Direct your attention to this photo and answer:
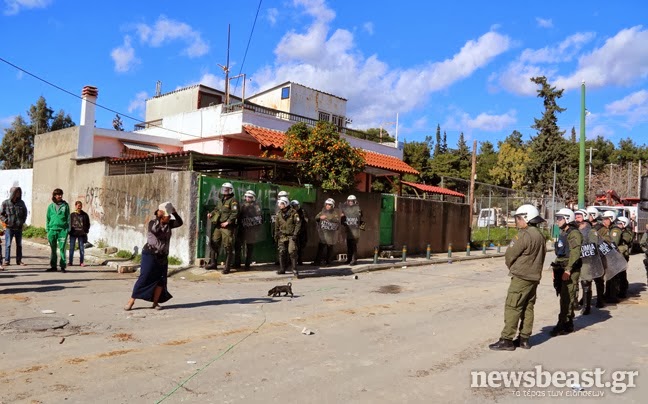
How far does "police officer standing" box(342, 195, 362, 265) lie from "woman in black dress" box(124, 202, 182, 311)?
24.6 ft

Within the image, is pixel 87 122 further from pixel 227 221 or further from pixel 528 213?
pixel 528 213

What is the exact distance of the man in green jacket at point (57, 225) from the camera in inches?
437

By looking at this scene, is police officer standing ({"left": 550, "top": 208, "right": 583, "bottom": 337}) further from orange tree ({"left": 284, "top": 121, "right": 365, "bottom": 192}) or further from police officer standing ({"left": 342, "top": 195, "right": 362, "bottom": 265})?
orange tree ({"left": 284, "top": 121, "right": 365, "bottom": 192})

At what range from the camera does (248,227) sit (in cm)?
1236

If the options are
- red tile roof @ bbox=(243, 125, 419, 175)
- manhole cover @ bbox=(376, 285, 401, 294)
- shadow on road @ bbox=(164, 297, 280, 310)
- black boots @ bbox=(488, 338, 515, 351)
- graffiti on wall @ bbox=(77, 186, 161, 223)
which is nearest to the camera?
black boots @ bbox=(488, 338, 515, 351)

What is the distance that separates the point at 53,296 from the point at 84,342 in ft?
10.6

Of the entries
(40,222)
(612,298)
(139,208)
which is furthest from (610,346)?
(40,222)

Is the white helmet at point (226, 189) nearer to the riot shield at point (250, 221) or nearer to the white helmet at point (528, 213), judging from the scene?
the riot shield at point (250, 221)

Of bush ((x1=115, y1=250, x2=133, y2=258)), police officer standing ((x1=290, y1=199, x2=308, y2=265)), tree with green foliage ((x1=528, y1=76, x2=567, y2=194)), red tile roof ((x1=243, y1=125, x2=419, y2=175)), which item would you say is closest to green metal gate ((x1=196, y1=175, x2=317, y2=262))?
police officer standing ((x1=290, y1=199, x2=308, y2=265))

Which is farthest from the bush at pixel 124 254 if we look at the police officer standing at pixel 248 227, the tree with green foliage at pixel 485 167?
the tree with green foliage at pixel 485 167

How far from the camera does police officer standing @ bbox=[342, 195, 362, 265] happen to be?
14.6 metres

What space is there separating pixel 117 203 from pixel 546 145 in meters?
42.4

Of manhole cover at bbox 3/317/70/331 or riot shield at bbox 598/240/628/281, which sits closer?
manhole cover at bbox 3/317/70/331

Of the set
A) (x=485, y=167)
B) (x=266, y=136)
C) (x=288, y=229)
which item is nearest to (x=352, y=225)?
(x=288, y=229)
